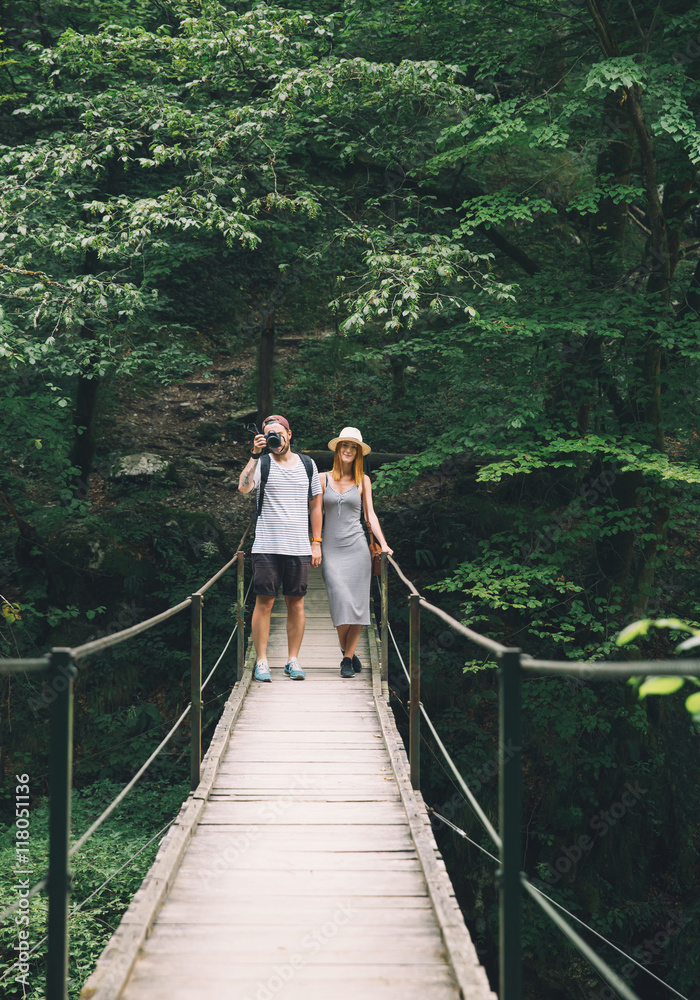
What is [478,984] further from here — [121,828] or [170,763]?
[170,763]

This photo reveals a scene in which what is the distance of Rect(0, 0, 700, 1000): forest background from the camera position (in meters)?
7.82

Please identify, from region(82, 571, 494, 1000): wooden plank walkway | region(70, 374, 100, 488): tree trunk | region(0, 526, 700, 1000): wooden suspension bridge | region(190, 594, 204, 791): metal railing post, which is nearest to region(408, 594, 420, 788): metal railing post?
region(0, 526, 700, 1000): wooden suspension bridge

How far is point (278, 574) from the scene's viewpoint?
5621mm

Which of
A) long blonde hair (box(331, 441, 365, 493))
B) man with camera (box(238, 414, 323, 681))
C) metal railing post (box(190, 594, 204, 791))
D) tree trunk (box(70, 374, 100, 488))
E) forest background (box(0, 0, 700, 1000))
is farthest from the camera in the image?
tree trunk (box(70, 374, 100, 488))

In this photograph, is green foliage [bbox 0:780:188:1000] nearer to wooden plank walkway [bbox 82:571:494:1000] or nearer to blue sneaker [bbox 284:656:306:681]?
wooden plank walkway [bbox 82:571:494:1000]

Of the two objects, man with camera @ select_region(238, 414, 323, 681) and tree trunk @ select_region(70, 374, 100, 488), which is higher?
tree trunk @ select_region(70, 374, 100, 488)

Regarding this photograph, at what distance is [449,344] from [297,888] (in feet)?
25.2

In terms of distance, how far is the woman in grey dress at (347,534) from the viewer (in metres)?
5.92

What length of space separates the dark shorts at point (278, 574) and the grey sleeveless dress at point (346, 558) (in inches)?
13.3

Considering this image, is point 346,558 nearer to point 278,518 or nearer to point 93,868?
point 278,518

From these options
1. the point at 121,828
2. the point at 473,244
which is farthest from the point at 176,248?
the point at 121,828

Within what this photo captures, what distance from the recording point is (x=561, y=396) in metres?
8.94

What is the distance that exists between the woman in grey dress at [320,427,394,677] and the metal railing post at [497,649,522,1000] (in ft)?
12.3

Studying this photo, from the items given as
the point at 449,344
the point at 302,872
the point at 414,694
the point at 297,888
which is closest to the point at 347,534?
the point at 414,694
